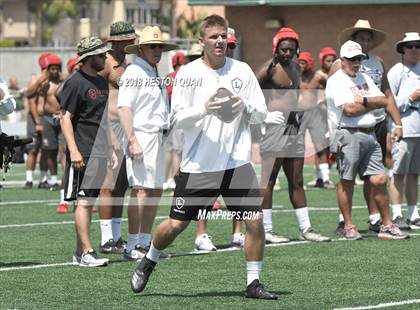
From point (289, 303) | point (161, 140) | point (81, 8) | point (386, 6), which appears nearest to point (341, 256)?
point (161, 140)

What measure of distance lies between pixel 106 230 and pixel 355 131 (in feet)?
9.53

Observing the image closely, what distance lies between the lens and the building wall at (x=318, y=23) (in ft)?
105

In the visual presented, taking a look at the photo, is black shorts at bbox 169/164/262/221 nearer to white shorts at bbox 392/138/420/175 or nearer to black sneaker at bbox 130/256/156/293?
black sneaker at bbox 130/256/156/293

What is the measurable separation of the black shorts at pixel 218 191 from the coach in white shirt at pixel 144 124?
235 cm

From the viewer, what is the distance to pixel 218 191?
10.1 m

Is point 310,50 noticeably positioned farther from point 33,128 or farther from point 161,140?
point 161,140

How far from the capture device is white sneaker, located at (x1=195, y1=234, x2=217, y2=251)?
518 inches

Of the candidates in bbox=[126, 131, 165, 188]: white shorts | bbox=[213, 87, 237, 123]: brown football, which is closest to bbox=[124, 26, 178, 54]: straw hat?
bbox=[126, 131, 165, 188]: white shorts

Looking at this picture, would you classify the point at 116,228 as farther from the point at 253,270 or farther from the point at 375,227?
the point at 253,270

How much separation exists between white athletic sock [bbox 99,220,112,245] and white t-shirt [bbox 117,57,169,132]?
1.15 m

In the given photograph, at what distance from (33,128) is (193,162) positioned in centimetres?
1473

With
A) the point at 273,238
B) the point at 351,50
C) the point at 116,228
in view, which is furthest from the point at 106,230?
the point at 351,50

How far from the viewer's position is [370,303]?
9.58 m

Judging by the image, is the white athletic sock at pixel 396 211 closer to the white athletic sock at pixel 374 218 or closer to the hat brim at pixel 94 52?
the white athletic sock at pixel 374 218
